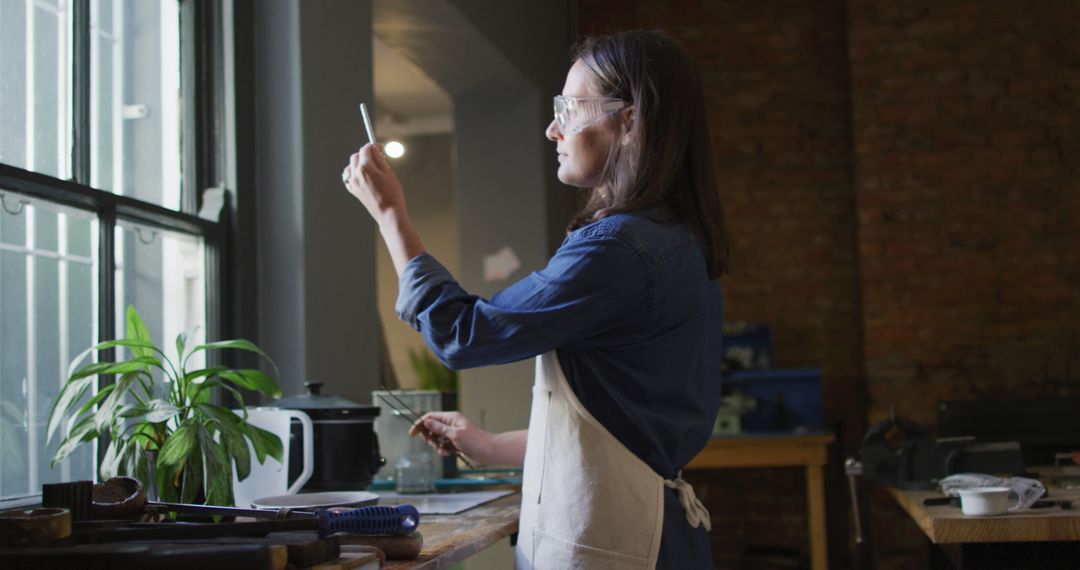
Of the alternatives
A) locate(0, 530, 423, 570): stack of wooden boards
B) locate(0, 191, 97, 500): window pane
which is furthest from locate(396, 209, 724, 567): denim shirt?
locate(0, 191, 97, 500): window pane

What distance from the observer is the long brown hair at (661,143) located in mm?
1521

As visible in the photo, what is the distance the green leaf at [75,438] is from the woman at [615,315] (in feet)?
1.73

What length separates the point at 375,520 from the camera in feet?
4.57

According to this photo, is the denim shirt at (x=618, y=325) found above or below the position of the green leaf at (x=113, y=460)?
above

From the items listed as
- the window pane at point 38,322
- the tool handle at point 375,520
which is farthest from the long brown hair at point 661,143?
the window pane at point 38,322

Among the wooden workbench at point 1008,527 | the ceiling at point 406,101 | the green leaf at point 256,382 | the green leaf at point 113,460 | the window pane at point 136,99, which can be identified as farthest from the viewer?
the ceiling at point 406,101

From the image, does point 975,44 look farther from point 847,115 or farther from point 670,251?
point 670,251

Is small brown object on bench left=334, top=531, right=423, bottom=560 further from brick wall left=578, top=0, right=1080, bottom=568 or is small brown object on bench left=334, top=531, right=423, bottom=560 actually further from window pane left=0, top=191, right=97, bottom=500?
brick wall left=578, top=0, right=1080, bottom=568

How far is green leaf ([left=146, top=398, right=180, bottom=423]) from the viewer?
161 centimetres

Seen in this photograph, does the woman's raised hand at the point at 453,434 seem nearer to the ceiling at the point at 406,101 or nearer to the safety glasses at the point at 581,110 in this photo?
the safety glasses at the point at 581,110

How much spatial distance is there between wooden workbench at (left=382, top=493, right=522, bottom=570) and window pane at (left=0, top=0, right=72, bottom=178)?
938mm

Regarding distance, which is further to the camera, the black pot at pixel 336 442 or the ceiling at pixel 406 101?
the ceiling at pixel 406 101

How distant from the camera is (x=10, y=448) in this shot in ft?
6.03

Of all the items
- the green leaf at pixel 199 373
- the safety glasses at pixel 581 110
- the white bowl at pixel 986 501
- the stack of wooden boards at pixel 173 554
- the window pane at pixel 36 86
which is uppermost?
the window pane at pixel 36 86
